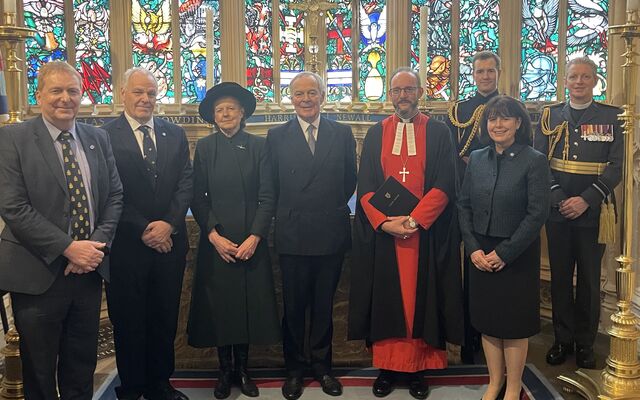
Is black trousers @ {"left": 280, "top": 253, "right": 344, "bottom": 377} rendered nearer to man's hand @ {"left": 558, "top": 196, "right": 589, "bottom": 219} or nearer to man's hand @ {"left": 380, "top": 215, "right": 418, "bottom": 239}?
man's hand @ {"left": 380, "top": 215, "right": 418, "bottom": 239}

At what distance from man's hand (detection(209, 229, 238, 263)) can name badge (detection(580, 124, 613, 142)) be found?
6.28 ft

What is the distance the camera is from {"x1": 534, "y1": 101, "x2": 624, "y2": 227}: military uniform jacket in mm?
3369

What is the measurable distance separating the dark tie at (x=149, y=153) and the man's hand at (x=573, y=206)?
206 cm

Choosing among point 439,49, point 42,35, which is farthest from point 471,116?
point 42,35

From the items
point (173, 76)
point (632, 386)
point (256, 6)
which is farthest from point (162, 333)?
point (256, 6)

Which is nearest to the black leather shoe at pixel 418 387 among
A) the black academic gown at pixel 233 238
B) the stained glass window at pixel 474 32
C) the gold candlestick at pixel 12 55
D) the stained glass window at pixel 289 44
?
the black academic gown at pixel 233 238

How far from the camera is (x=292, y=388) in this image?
10.2ft

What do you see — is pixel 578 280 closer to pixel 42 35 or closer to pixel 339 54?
pixel 339 54

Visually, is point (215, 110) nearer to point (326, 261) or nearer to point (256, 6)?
point (326, 261)

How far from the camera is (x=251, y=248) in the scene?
9.64 feet

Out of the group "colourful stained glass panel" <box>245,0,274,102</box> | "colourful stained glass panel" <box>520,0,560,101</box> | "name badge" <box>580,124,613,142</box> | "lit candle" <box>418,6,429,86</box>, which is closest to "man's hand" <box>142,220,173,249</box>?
"lit candle" <box>418,6,429,86</box>

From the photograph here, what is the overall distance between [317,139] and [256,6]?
5.15 metres

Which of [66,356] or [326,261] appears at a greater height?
[326,261]

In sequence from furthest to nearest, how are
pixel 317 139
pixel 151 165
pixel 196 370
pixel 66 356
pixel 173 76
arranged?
pixel 173 76
pixel 196 370
pixel 317 139
pixel 151 165
pixel 66 356
